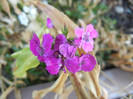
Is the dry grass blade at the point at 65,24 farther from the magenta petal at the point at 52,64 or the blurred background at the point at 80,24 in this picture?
the blurred background at the point at 80,24

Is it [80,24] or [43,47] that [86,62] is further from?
[80,24]

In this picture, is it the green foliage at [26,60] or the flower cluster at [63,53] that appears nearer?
the flower cluster at [63,53]

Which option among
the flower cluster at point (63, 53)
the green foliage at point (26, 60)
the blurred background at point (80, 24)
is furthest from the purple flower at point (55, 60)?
the blurred background at point (80, 24)

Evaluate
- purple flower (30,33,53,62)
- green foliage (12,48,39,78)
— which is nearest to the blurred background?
green foliage (12,48,39,78)

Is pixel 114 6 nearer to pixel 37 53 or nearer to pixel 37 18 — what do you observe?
pixel 37 18

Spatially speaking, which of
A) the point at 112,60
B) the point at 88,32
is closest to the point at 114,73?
the point at 112,60

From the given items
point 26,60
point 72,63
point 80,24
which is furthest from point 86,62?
point 80,24

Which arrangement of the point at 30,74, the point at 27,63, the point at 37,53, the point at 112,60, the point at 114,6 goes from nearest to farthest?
the point at 37,53 < the point at 27,63 < the point at 30,74 < the point at 112,60 < the point at 114,6
